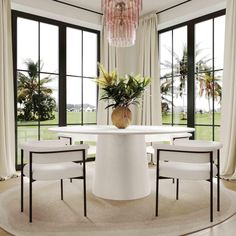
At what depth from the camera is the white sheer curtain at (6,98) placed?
3.83 meters

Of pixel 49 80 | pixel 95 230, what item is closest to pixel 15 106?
pixel 49 80

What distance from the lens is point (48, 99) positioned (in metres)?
4.82

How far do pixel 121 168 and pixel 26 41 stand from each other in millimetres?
3059

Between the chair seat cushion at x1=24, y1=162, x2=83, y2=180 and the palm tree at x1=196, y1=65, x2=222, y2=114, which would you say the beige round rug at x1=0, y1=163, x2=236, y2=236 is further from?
the palm tree at x1=196, y1=65, x2=222, y2=114

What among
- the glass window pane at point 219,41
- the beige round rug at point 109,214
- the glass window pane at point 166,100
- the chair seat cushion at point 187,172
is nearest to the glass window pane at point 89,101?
the glass window pane at point 166,100

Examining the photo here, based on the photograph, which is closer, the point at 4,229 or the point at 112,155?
the point at 4,229

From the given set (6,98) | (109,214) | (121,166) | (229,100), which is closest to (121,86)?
(121,166)

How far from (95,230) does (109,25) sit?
210 cm

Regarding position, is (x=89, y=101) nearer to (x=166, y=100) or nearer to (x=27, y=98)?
(x=27, y=98)

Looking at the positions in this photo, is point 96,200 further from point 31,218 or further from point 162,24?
point 162,24

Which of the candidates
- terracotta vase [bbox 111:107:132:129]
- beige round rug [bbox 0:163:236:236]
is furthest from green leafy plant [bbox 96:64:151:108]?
beige round rug [bbox 0:163:236:236]

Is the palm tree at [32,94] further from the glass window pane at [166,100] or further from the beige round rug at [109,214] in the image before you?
the glass window pane at [166,100]

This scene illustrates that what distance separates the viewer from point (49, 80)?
188 inches

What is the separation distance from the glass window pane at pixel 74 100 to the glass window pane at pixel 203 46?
2.23 metres
